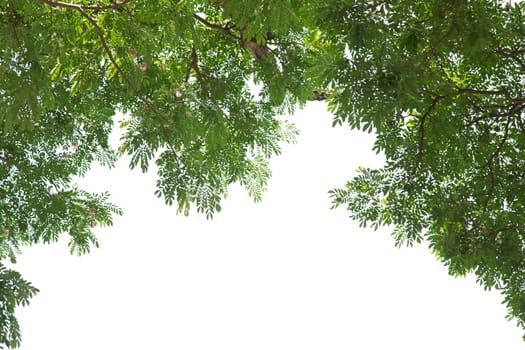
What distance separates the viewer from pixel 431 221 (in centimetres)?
263

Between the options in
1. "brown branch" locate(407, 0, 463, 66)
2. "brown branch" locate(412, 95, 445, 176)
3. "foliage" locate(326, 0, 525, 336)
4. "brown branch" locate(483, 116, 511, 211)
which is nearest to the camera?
"brown branch" locate(407, 0, 463, 66)

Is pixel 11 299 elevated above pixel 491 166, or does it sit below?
below

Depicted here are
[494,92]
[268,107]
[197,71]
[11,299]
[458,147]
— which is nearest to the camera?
[11,299]

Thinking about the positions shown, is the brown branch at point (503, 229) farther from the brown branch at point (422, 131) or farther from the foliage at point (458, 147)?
the brown branch at point (422, 131)

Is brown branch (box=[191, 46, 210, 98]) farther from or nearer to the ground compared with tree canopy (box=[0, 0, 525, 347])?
farther from the ground

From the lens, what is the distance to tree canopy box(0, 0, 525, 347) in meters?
1.86

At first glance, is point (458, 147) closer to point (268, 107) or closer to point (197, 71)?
point (268, 107)

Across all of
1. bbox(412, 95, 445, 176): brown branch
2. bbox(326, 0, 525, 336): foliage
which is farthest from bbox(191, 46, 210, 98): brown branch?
bbox(412, 95, 445, 176): brown branch

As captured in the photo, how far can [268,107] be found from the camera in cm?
330

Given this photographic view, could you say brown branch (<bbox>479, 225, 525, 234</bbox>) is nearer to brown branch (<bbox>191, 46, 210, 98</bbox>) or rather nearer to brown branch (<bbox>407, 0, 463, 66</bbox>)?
brown branch (<bbox>407, 0, 463, 66</bbox>)

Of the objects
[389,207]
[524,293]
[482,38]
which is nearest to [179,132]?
[389,207]

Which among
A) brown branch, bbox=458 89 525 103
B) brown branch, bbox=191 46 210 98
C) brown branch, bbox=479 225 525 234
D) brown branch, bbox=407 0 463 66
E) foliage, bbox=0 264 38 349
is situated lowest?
foliage, bbox=0 264 38 349

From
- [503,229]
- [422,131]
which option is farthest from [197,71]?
[503,229]

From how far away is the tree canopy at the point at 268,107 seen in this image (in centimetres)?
186
